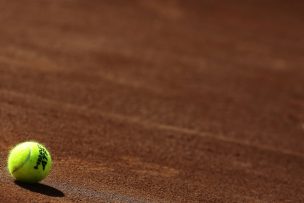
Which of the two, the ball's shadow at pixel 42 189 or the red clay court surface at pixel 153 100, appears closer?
the ball's shadow at pixel 42 189

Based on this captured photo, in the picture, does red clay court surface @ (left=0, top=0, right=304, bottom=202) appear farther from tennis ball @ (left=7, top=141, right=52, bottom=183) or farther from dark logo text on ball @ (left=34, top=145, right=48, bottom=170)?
dark logo text on ball @ (left=34, top=145, right=48, bottom=170)

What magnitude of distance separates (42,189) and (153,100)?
18.4 feet

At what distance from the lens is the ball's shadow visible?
7.69 metres

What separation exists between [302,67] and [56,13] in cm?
683

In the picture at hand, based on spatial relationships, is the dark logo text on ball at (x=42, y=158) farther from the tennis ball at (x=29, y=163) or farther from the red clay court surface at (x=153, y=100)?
the red clay court surface at (x=153, y=100)

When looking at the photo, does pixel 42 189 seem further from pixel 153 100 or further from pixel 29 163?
pixel 153 100

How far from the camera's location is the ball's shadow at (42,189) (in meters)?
7.69

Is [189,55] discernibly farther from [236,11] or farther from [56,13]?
[236,11]

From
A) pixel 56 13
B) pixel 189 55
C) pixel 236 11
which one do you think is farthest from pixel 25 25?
pixel 236 11

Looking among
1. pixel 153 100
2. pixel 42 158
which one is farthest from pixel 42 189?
pixel 153 100

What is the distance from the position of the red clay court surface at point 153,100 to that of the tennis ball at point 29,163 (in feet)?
0.42

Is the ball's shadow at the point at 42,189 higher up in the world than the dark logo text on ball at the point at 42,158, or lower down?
lower down

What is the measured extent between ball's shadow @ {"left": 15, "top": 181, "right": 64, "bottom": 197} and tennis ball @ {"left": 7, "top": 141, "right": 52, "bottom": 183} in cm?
6

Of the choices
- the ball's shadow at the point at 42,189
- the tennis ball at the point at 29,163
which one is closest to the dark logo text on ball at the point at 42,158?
the tennis ball at the point at 29,163
